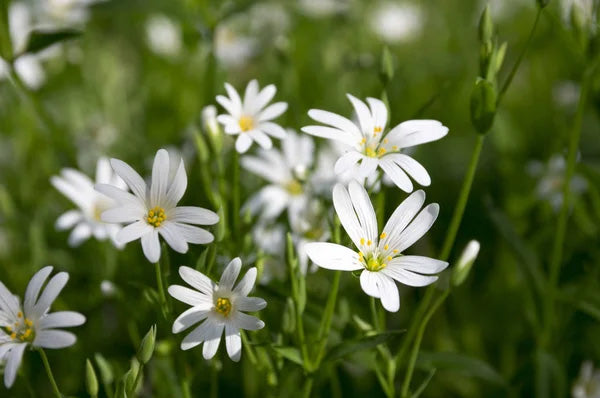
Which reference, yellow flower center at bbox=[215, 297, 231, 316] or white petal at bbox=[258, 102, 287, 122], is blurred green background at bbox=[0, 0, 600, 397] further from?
white petal at bbox=[258, 102, 287, 122]

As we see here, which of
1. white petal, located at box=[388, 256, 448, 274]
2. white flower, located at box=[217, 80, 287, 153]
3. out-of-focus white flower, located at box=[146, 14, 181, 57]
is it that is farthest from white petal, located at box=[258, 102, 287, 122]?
out-of-focus white flower, located at box=[146, 14, 181, 57]

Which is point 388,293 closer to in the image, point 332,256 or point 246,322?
point 332,256

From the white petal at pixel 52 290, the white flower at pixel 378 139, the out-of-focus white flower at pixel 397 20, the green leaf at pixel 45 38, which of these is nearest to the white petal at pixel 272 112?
the white flower at pixel 378 139

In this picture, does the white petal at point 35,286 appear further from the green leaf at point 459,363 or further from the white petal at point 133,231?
the green leaf at point 459,363

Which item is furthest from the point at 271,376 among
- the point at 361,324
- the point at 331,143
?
the point at 331,143

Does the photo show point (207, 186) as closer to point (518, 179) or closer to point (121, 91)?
point (518, 179)
